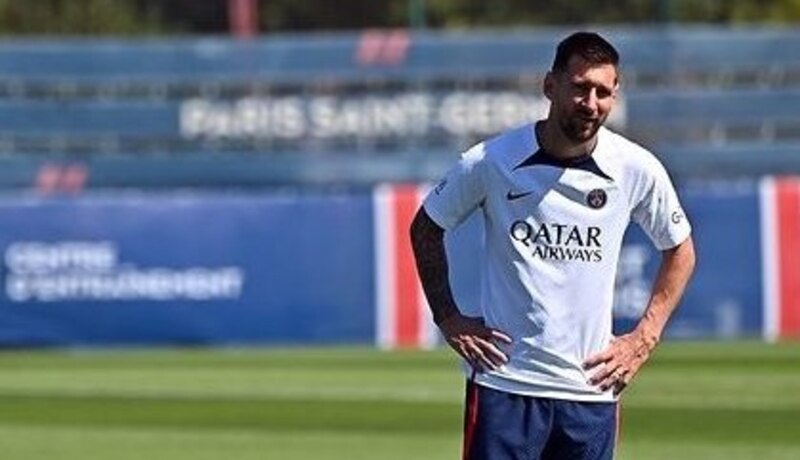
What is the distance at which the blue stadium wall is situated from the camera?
2442cm

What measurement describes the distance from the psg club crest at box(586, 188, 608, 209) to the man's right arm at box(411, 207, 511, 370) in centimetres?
47

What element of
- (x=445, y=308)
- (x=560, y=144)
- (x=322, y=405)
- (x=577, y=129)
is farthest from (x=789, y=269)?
(x=577, y=129)

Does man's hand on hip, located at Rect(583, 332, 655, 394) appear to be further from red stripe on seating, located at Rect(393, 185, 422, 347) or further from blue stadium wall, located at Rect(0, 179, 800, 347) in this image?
blue stadium wall, located at Rect(0, 179, 800, 347)

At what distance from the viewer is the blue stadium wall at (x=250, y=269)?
961 inches

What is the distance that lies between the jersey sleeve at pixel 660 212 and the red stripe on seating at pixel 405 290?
53.5 feet

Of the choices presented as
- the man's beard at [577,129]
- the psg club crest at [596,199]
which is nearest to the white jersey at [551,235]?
the psg club crest at [596,199]

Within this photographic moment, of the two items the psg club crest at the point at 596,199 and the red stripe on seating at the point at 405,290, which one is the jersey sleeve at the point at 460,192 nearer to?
the psg club crest at the point at 596,199

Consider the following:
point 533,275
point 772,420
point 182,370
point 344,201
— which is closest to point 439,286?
point 533,275

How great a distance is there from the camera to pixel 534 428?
775 centimetres

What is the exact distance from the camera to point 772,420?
15977mm

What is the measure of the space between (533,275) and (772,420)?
8.54 meters

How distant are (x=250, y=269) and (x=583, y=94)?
17.6 meters

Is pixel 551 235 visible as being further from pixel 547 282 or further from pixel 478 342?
pixel 478 342

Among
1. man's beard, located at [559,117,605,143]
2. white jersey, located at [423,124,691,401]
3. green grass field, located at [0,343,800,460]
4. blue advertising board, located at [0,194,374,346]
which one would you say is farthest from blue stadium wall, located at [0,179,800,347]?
man's beard, located at [559,117,605,143]
